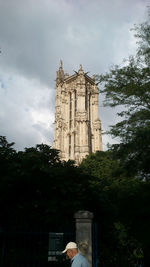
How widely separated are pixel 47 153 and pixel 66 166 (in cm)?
178

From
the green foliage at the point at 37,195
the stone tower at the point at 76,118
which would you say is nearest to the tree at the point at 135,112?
the green foliage at the point at 37,195

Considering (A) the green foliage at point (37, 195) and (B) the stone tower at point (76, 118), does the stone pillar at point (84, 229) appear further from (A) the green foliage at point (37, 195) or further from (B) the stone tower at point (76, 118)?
(B) the stone tower at point (76, 118)

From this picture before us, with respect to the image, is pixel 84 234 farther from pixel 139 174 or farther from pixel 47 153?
pixel 47 153

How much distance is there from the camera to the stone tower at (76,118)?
4444 centimetres

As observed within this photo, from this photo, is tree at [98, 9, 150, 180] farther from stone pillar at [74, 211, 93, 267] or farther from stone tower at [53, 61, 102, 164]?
stone tower at [53, 61, 102, 164]

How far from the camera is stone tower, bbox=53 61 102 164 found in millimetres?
44438

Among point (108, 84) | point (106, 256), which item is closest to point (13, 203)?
point (106, 256)

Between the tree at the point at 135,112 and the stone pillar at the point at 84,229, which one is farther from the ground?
the tree at the point at 135,112

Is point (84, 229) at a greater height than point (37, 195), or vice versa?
point (37, 195)

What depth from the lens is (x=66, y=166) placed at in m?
11.0

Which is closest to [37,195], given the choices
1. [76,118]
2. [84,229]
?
[84,229]

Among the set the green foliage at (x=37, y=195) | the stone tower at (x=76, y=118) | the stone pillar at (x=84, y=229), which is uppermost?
the stone tower at (x=76, y=118)

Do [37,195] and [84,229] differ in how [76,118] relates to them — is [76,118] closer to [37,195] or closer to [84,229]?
[37,195]

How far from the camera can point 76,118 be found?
4569 centimetres
